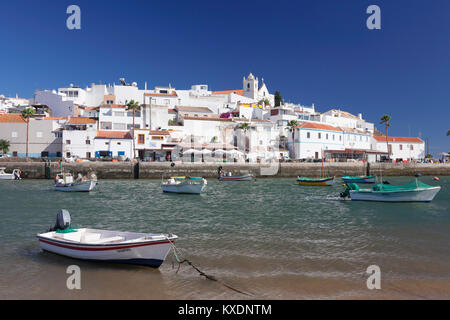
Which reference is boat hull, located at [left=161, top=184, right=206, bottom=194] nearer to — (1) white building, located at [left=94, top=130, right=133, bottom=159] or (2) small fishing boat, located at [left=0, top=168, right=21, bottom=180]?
(1) white building, located at [left=94, top=130, right=133, bottom=159]

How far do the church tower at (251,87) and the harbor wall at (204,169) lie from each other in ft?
176

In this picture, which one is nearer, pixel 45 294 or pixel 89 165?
pixel 45 294

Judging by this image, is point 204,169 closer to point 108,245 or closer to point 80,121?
point 80,121

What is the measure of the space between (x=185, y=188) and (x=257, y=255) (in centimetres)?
2185

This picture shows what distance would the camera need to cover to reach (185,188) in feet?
108

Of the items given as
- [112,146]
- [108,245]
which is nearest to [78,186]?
[112,146]

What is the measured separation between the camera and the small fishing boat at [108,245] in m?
9.78

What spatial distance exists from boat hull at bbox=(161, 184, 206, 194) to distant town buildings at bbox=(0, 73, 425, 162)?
1988cm

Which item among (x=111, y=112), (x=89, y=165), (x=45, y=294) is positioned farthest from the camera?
(x=111, y=112)

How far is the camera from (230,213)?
21.6m

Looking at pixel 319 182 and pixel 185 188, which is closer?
pixel 185 188

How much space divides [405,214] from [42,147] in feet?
204

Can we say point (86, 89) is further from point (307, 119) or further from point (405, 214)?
point (405, 214)
